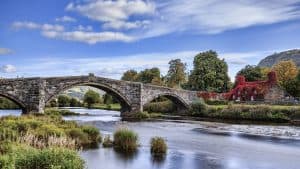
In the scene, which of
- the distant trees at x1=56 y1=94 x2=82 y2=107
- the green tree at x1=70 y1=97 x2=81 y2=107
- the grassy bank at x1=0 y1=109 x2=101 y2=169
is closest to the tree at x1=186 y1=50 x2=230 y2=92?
the green tree at x1=70 y1=97 x2=81 y2=107

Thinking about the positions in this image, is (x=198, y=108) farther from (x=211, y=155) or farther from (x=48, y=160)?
(x=48, y=160)

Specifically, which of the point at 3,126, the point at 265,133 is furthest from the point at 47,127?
the point at 265,133

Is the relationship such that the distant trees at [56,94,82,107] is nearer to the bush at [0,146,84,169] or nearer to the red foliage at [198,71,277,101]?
the red foliage at [198,71,277,101]

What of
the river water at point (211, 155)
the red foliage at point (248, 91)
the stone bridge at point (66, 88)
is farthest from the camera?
the red foliage at point (248, 91)

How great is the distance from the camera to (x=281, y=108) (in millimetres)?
73688

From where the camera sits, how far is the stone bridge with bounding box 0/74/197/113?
62031 millimetres

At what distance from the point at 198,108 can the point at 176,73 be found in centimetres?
5102

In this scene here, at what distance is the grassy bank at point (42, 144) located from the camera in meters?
20.2

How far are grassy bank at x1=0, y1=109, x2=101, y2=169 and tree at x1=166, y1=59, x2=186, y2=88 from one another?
98.1m

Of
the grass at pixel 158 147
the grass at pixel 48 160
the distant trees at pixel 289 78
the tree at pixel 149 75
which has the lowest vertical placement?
the grass at pixel 158 147

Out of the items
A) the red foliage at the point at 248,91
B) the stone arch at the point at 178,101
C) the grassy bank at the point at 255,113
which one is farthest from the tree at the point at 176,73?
the grassy bank at the point at 255,113

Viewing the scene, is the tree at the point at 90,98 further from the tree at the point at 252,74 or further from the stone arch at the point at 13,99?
the stone arch at the point at 13,99

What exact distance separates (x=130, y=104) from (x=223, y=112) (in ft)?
56.5

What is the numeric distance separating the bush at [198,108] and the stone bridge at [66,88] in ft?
14.9
